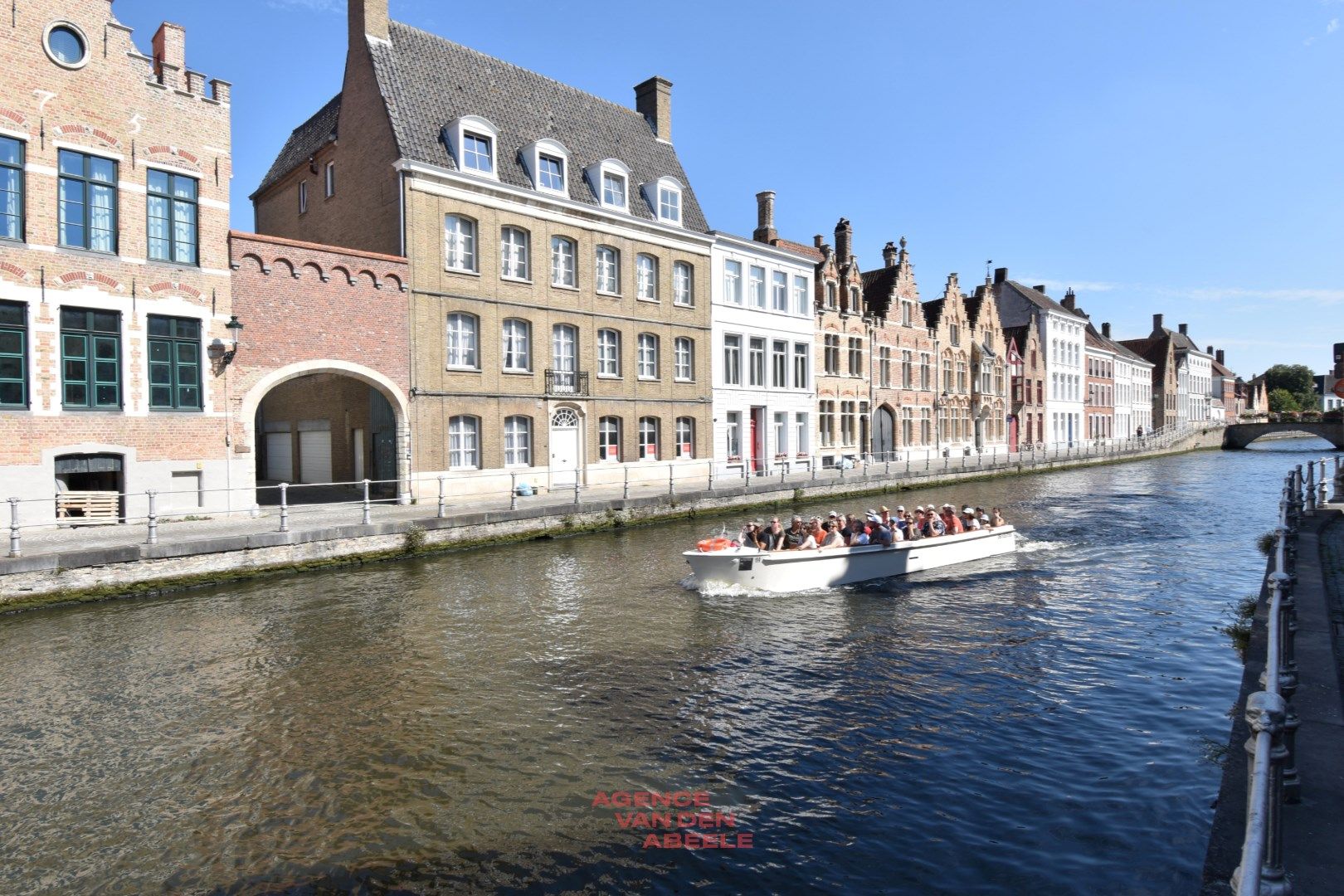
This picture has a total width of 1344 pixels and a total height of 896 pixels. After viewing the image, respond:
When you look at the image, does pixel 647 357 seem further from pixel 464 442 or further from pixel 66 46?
pixel 66 46

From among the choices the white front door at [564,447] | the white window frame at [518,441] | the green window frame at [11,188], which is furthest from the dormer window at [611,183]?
the green window frame at [11,188]

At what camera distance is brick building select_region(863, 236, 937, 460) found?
1663 inches

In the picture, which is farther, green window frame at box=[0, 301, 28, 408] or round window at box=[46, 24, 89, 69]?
round window at box=[46, 24, 89, 69]

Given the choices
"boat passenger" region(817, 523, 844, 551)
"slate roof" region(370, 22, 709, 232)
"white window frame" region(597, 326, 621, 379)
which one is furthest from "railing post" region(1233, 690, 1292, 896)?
"white window frame" region(597, 326, 621, 379)

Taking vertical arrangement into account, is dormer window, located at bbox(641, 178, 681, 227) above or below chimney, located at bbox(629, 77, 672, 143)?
below

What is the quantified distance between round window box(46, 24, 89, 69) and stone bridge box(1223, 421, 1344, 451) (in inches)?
3176

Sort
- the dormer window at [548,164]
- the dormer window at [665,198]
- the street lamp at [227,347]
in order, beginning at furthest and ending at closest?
the dormer window at [665,198] < the dormer window at [548,164] < the street lamp at [227,347]

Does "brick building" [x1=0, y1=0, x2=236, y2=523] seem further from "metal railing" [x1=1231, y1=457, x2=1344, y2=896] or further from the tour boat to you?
"metal railing" [x1=1231, y1=457, x2=1344, y2=896]

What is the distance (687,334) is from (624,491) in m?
10.4

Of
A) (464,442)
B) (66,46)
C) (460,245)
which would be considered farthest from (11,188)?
(464,442)

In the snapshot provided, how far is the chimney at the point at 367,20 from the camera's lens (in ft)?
78.7

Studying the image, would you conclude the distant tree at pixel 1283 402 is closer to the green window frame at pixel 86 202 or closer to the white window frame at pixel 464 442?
the white window frame at pixel 464 442

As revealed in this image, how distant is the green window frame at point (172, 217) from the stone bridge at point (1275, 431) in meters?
78.5

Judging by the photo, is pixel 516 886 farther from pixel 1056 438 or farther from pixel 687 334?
pixel 1056 438
